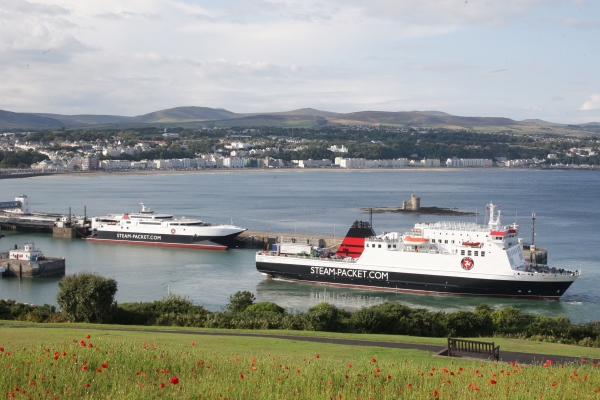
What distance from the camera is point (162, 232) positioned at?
159 feet

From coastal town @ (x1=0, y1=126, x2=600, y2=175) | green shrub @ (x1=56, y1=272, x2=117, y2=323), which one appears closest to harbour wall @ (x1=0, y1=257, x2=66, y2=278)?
green shrub @ (x1=56, y1=272, x2=117, y2=323)

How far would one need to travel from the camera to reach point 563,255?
4134 cm

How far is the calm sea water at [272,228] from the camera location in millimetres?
30578

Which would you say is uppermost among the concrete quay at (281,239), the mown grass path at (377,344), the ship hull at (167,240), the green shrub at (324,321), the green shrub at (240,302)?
the mown grass path at (377,344)

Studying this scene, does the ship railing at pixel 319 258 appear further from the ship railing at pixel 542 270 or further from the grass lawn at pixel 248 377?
the grass lawn at pixel 248 377

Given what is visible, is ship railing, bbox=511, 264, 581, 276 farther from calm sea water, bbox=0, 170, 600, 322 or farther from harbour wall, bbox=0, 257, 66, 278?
harbour wall, bbox=0, 257, 66, 278

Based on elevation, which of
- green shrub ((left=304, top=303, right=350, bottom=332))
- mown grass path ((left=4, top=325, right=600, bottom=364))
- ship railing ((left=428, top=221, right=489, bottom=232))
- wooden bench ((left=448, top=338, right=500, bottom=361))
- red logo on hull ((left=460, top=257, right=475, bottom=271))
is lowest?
red logo on hull ((left=460, top=257, right=475, bottom=271))

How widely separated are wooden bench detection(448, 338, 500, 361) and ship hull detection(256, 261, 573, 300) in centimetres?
1869

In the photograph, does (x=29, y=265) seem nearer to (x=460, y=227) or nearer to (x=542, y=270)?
(x=460, y=227)

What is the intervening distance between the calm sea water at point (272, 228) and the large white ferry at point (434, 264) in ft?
1.90

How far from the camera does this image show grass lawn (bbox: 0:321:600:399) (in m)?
7.71

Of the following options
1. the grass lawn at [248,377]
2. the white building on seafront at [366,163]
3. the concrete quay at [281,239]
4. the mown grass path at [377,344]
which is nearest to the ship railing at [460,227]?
the concrete quay at [281,239]

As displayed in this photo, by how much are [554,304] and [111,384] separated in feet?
82.3

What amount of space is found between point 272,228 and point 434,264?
24649 mm
